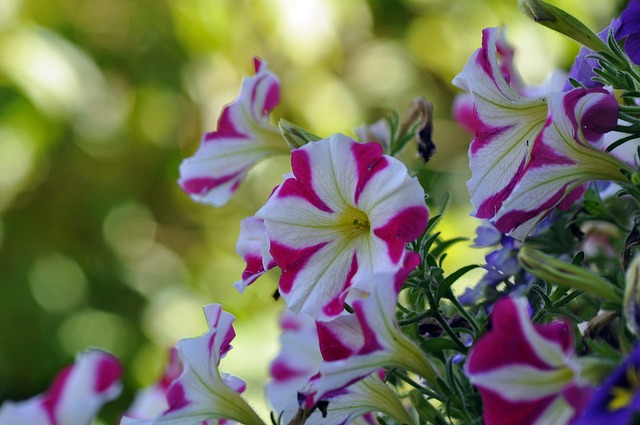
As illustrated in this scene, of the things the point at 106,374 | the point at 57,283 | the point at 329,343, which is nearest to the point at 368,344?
the point at 329,343

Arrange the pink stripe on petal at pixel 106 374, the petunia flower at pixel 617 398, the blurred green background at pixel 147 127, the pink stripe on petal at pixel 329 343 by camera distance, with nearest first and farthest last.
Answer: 1. the petunia flower at pixel 617 398
2. the pink stripe on petal at pixel 329 343
3. the pink stripe on petal at pixel 106 374
4. the blurred green background at pixel 147 127

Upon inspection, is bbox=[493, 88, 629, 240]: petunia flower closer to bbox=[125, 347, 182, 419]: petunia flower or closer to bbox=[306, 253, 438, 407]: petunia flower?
bbox=[306, 253, 438, 407]: petunia flower

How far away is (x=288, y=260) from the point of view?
1.20 ft

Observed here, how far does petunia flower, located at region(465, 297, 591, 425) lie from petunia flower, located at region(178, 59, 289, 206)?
0.29 metres

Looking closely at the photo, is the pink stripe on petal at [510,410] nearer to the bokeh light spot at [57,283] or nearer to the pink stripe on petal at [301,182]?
the pink stripe on petal at [301,182]

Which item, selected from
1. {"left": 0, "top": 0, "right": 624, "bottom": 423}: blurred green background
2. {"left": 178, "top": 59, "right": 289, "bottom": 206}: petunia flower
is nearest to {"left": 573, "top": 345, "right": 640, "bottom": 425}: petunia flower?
{"left": 178, "top": 59, "right": 289, "bottom": 206}: petunia flower

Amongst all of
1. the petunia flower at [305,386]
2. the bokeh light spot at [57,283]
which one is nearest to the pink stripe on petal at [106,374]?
the petunia flower at [305,386]

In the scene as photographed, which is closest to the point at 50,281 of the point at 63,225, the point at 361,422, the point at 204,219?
the point at 63,225

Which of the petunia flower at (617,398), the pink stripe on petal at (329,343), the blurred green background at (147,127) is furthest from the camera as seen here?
the blurred green background at (147,127)

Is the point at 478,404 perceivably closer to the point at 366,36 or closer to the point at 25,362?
the point at 25,362

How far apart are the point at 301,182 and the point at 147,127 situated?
172 cm

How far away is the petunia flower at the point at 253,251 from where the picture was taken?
371 mm

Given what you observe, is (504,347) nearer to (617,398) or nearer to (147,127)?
(617,398)

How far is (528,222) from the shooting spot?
0.35 metres
